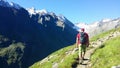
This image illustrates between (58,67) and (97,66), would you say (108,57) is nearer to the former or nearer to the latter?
(97,66)

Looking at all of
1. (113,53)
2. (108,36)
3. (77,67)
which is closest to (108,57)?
(113,53)

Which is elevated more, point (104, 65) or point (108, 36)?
point (108, 36)

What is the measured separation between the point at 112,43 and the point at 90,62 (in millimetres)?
5568

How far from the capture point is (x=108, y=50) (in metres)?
34.0

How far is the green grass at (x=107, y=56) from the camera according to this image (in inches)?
1166

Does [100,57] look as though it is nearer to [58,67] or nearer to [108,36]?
[58,67]

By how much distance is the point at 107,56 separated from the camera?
3234 cm

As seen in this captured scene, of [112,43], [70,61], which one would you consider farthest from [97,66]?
[112,43]

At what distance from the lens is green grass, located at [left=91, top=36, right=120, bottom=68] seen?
97.2 ft

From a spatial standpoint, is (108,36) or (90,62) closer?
(90,62)

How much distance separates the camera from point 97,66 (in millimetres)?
30047

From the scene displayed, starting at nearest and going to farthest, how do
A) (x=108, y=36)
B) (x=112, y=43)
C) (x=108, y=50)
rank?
(x=108, y=50), (x=112, y=43), (x=108, y=36)

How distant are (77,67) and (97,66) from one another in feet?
10.8

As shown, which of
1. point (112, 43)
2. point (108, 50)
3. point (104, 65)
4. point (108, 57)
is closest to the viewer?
point (104, 65)
